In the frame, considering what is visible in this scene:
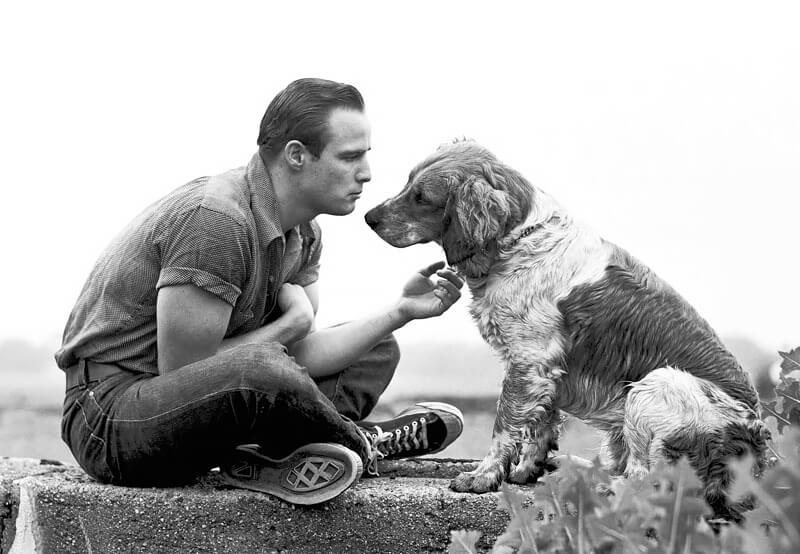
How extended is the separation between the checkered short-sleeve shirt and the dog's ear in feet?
2.31

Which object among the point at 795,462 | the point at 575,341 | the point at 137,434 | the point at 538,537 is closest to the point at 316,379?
Answer: the point at 137,434

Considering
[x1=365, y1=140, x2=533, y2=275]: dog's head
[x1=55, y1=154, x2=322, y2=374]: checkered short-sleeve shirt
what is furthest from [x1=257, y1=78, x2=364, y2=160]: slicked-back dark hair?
[x1=365, y1=140, x2=533, y2=275]: dog's head

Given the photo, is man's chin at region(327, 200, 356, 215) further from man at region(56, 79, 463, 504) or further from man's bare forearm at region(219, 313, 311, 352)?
man's bare forearm at region(219, 313, 311, 352)

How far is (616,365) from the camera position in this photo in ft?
11.7

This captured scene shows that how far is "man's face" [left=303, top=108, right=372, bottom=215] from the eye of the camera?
12.5 feet

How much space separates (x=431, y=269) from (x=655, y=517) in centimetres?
254

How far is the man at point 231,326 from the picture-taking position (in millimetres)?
3475

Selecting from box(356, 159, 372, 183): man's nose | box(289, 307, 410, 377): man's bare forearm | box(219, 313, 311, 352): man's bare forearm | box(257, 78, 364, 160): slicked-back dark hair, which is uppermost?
box(257, 78, 364, 160): slicked-back dark hair

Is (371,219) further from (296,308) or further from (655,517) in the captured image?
(655,517)

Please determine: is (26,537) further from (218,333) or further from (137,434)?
(218,333)

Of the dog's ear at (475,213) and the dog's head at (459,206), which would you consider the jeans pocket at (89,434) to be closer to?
the dog's head at (459,206)

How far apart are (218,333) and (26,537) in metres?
1.20

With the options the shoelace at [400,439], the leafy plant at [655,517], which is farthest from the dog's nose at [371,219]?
the leafy plant at [655,517]

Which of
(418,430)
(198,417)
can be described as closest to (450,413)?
(418,430)
